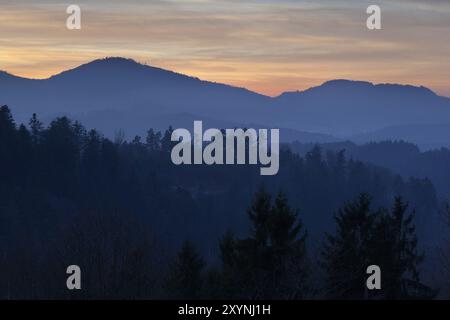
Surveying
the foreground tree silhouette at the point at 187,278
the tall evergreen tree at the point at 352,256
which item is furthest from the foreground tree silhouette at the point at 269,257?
the foreground tree silhouette at the point at 187,278

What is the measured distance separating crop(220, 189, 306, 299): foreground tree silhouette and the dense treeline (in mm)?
39

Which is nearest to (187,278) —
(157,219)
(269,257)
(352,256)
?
(269,257)

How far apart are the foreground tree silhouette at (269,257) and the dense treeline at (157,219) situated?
39mm

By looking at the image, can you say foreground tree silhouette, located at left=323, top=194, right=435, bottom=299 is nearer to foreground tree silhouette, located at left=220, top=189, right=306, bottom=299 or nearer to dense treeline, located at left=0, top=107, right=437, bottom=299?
dense treeline, located at left=0, top=107, right=437, bottom=299

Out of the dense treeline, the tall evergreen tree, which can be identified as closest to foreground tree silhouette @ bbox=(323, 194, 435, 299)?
the tall evergreen tree

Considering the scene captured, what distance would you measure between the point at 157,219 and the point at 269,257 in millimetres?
97118

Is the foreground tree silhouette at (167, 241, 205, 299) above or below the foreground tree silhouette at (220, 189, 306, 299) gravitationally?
below

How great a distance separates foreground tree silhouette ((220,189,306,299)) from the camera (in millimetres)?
29594

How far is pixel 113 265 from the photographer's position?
49.6 m

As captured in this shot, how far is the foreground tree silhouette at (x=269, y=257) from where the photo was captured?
29594mm

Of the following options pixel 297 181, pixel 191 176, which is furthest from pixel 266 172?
pixel 191 176

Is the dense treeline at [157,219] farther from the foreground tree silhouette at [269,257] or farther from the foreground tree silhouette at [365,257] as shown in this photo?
the foreground tree silhouette at [365,257]
